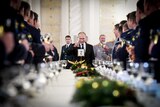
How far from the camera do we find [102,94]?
205 centimetres

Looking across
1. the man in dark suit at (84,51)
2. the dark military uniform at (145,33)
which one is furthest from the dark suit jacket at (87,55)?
the dark military uniform at (145,33)

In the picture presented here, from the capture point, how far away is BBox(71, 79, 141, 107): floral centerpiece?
202cm

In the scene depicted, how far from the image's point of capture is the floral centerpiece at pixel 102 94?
2016mm

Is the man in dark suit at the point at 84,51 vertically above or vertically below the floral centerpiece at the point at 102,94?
above

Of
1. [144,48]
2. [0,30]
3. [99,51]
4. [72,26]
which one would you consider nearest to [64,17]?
[72,26]

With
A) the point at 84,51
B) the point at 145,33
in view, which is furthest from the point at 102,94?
the point at 84,51

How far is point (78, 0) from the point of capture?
12.6 meters

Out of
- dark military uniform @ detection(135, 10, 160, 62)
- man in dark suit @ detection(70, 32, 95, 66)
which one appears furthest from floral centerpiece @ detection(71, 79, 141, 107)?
man in dark suit @ detection(70, 32, 95, 66)

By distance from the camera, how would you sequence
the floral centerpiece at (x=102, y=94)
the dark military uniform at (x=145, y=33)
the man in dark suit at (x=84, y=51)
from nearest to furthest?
the floral centerpiece at (x=102, y=94), the dark military uniform at (x=145, y=33), the man in dark suit at (x=84, y=51)

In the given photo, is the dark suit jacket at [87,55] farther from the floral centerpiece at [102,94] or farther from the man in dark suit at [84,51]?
the floral centerpiece at [102,94]

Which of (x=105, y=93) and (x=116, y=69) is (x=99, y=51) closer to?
(x=116, y=69)

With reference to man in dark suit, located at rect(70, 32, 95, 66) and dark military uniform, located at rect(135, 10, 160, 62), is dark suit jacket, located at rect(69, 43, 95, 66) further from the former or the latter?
dark military uniform, located at rect(135, 10, 160, 62)

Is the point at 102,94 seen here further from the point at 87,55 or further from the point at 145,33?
the point at 87,55

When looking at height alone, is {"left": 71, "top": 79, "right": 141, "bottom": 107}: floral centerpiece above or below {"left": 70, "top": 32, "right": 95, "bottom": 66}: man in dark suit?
below
